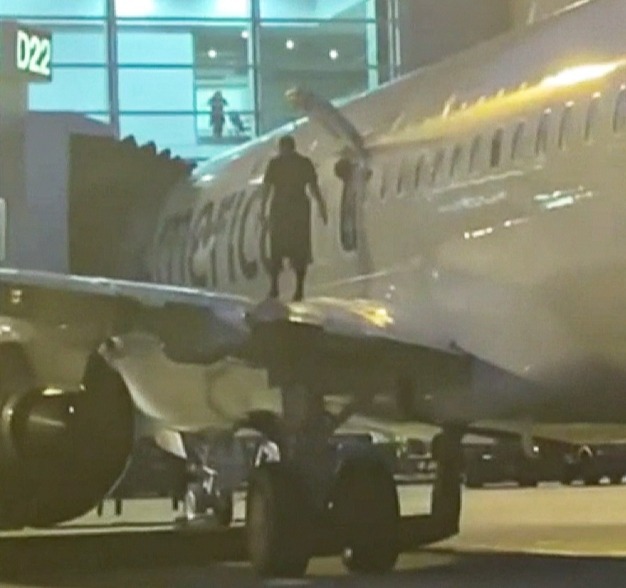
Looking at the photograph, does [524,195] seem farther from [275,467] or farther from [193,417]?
[193,417]

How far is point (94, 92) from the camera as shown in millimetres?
31109

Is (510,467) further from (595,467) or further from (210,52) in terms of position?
(210,52)

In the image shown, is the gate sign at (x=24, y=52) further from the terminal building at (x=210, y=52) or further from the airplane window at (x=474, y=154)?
the airplane window at (x=474, y=154)

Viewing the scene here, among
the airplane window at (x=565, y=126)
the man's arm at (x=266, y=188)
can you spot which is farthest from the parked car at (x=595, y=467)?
the airplane window at (x=565, y=126)

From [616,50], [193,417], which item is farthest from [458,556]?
[616,50]

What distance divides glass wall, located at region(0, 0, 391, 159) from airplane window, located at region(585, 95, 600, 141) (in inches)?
837

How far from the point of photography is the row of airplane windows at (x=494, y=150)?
30.8ft

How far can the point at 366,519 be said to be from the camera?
11680 mm

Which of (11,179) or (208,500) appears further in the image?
(11,179)

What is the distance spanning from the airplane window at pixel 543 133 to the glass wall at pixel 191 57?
20788mm

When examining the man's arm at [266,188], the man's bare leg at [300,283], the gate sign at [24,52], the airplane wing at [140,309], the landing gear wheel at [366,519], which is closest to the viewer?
the airplane wing at [140,309]

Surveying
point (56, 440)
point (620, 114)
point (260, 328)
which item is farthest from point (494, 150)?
point (56, 440)

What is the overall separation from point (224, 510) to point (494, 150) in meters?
6.74

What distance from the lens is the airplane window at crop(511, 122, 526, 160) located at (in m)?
10.1
